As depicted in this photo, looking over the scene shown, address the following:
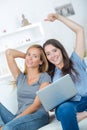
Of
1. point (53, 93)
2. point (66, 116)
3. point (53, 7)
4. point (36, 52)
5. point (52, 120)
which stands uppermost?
point (53, 7)

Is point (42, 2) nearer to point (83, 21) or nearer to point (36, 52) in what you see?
point (83, 21)

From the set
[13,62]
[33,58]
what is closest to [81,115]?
[33,58]

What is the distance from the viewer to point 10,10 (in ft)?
11.2

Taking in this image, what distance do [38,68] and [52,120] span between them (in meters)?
0.47

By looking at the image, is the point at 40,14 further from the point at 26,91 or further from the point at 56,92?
the point at 56,92

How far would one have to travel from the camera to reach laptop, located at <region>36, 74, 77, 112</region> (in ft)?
5.54

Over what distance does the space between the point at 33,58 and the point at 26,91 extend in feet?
0.94

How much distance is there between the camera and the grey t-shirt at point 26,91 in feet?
7.01

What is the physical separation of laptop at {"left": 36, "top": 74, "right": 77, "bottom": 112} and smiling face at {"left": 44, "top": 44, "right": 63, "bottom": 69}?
34 cm

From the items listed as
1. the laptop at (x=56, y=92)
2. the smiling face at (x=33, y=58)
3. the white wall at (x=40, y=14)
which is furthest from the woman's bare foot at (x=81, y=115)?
the white wall at (x=40, y=14)

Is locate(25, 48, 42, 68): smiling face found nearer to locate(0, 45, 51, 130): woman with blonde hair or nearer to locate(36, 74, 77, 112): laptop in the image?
Answer: locate(0, 45, 51, 130): woman with blonde hair

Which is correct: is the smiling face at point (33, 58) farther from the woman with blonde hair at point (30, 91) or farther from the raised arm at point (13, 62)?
the raised arm at point (13, 62)

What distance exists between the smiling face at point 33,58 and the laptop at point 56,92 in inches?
22.3

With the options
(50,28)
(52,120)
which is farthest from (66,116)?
(50,28)
